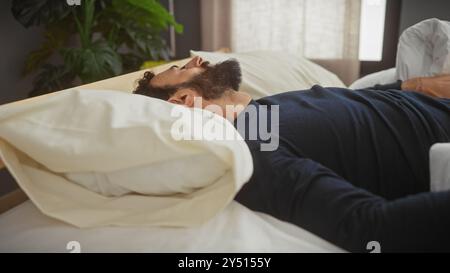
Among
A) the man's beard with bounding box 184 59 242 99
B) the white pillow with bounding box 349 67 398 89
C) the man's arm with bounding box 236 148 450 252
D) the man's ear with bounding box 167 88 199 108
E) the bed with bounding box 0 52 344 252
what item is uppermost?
the man's beard with bounding box 184 59 242 99

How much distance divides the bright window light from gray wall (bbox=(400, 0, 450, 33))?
0.44ft

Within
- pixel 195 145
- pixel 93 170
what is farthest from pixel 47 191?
pixel 195 145

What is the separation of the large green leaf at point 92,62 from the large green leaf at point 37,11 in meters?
0.14

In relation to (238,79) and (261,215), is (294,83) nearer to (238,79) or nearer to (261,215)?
(238,79)

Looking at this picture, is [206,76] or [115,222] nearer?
[115,222]

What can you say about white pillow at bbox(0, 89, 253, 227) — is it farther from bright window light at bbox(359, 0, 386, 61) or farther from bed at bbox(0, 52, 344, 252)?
bright window light at bbox(359, 0, 386, 61)

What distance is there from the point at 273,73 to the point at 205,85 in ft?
1.83

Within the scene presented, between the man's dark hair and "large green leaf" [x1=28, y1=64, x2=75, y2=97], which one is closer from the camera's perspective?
the man's dark hair

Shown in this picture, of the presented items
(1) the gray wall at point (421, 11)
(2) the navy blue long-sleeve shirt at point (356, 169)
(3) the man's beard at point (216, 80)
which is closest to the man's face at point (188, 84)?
(3) the man's beard at point (216, 80)

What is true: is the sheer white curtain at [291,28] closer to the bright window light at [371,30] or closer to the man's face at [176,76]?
the bright window light at [371,30]

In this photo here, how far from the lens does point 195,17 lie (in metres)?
2.26

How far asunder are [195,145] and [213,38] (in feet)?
5.48

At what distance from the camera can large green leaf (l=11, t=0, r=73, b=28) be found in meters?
1.42

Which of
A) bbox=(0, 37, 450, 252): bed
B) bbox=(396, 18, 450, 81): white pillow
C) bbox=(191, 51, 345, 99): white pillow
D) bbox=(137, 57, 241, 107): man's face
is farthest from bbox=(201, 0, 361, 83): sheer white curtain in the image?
bbox=(0, 37, 450, 252): bed
